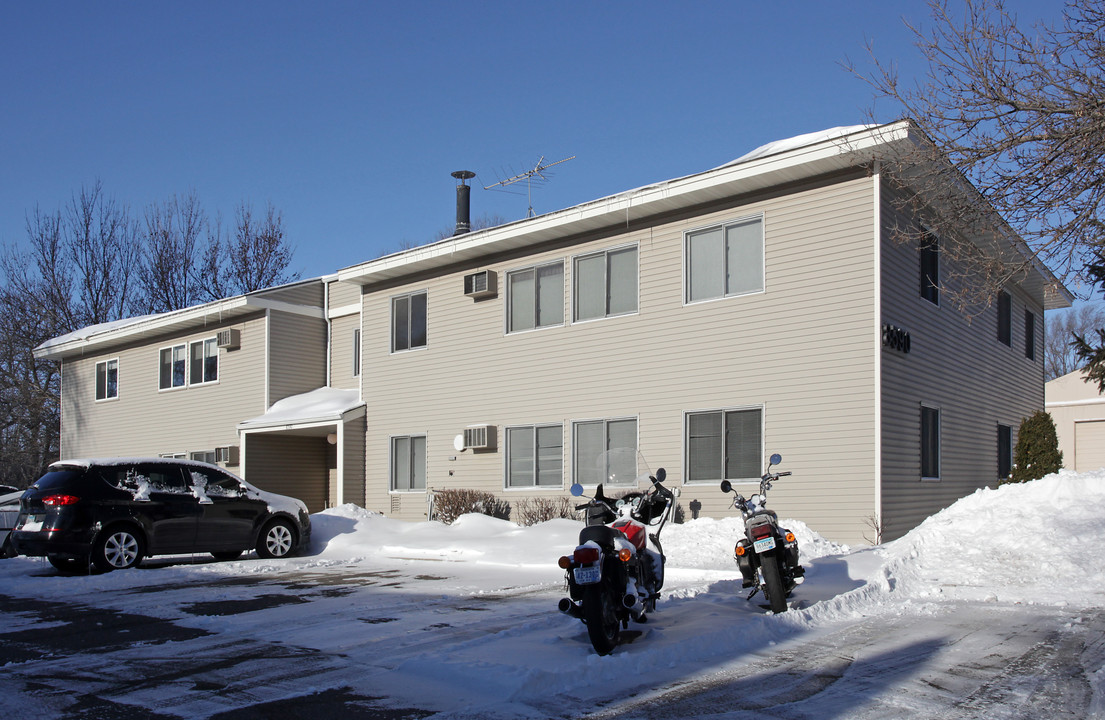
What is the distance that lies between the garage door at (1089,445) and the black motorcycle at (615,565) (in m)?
23.9

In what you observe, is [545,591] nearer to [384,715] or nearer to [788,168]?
[384,715]

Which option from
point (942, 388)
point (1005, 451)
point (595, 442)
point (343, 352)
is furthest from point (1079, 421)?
point (343, 352)

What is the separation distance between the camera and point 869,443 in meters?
13.6

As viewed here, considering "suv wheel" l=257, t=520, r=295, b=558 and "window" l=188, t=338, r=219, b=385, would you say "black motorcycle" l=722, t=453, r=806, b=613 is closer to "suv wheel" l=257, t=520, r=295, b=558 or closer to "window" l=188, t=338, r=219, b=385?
"suv wheel" l=257, t=520, r=295, b=558

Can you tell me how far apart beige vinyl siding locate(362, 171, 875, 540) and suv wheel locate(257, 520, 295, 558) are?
14.9ft

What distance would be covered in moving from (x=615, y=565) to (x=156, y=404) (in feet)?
75.3

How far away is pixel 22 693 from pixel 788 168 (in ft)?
38.6

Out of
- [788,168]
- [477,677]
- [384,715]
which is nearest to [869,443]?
[788,168]

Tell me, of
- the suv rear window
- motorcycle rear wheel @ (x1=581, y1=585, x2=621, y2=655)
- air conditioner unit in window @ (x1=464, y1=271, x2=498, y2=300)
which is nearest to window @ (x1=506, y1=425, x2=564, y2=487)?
air conditioner unit in window @ (x1=464, y1=271, x2=498, y2=300)

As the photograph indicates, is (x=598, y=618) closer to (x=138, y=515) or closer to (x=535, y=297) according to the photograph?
(x=138, y=515)

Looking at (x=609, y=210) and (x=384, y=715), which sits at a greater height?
(x=609, y=210)

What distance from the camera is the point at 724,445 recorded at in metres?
15.0

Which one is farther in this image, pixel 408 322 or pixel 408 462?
pixel 408 322

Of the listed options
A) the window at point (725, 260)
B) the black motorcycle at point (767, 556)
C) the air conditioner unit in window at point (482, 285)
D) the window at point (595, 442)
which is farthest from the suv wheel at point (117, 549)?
the window at point (725, 260)
